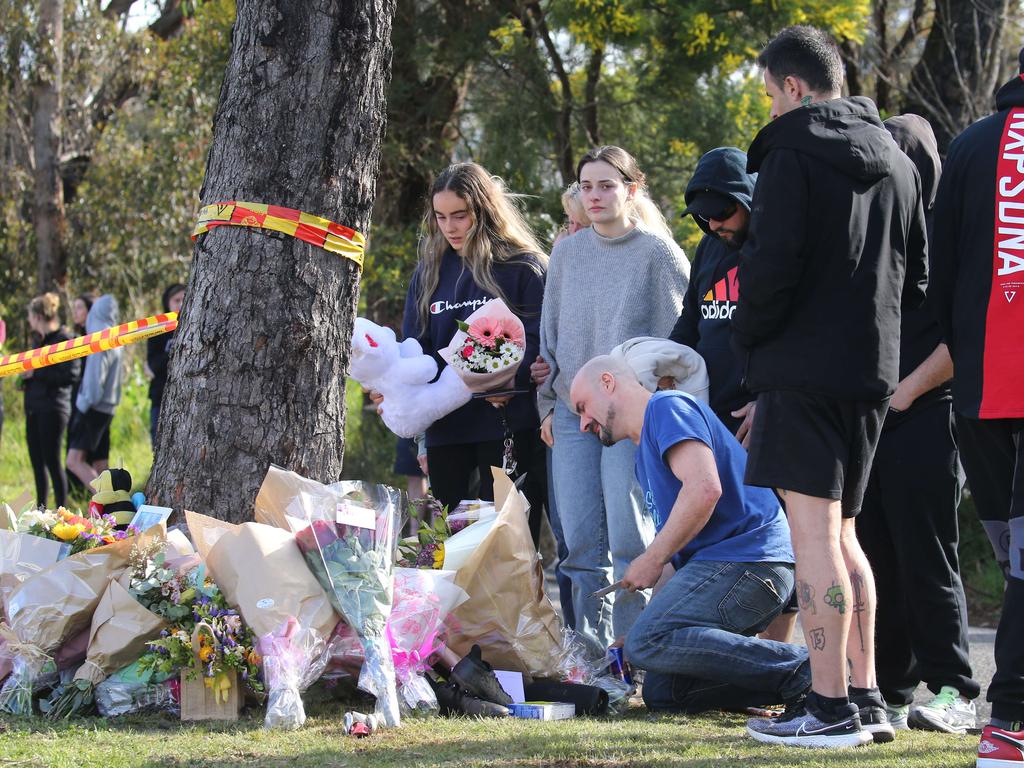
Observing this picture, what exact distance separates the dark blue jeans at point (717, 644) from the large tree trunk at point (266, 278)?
143 cm

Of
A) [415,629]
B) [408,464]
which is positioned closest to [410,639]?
[415,629]

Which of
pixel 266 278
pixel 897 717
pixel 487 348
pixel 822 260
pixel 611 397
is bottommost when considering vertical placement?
pixel 897 717

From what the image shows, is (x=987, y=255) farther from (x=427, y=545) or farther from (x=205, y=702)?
(x=205, y=702)

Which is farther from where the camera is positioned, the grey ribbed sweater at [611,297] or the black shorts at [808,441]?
the grey ribbed sweater at [611,297]

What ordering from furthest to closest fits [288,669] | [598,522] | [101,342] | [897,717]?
[101,342] → [598,522] → [897,717] → [288,669]

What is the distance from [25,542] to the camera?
12.9ft

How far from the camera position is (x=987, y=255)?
10.8 ft

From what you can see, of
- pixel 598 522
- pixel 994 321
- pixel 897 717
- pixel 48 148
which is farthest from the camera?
pixel 48 148

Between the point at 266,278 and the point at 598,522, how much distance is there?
161 centimetres

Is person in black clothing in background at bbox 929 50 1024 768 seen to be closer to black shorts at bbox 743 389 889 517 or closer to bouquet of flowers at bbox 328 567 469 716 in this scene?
black shorts at bbox 743 389 889 517

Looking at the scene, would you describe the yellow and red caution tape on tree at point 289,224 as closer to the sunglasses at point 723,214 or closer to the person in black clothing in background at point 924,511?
the sunglasses at point 723,214

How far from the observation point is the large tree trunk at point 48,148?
18.2m

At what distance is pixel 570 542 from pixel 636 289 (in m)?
1.07

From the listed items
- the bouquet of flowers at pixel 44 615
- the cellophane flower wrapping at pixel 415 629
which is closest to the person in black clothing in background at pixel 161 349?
the bouquet of flowers at pixel 44 615
